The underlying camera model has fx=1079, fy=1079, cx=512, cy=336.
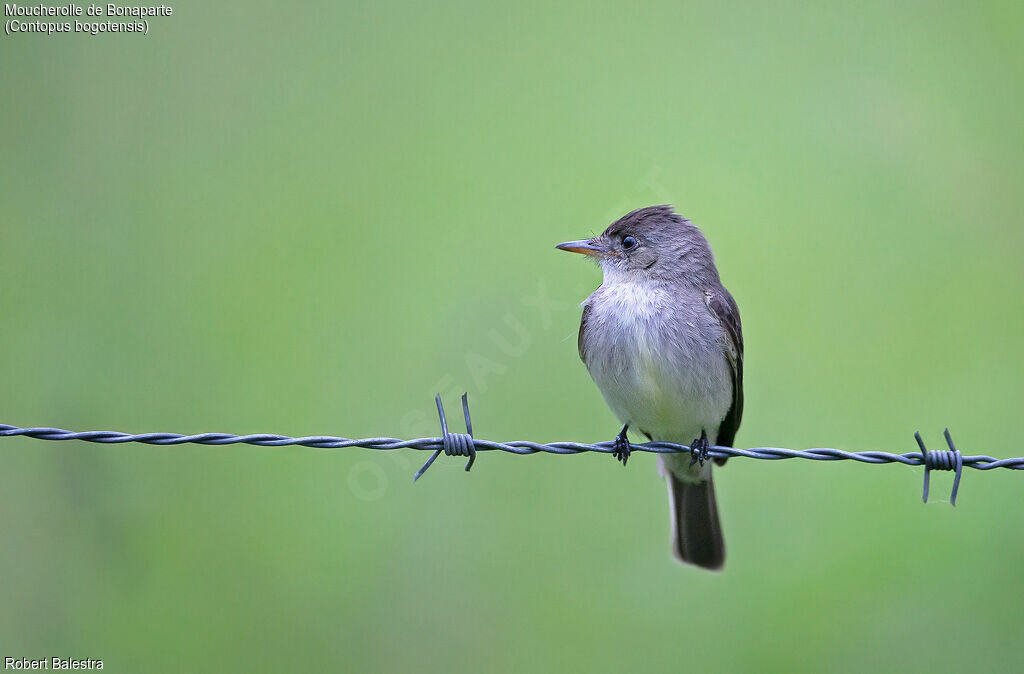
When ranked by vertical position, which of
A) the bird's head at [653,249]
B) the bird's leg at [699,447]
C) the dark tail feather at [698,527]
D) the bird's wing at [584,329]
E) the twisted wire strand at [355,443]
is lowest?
the dark tail feather at [698,527]

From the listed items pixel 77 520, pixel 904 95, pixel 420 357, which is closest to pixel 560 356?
pixel 420 357

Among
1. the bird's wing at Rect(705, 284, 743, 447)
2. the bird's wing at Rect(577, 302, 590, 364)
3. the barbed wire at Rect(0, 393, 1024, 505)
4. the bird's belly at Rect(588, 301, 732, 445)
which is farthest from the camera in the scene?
the bird's wing at Rect(577, 302, 590, 364)

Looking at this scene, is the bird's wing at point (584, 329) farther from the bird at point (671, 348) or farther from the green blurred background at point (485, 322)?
the green blurred background at point (485, 322)

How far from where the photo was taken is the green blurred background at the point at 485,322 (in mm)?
6391

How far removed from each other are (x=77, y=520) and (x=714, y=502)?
3.74m

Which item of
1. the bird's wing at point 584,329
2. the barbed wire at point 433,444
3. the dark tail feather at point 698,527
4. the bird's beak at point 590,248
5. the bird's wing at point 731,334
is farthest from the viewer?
the dark tail feather at point 698,527

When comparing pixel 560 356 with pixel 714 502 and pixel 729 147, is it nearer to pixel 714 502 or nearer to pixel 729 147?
pixel 714 502

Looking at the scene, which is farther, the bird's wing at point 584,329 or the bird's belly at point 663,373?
the bird's wing at point 584,329

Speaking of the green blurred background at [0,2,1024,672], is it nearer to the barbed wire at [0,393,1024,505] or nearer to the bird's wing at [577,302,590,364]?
the bird's wing at [577,302,590,364]

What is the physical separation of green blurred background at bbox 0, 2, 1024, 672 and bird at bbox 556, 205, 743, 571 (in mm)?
723

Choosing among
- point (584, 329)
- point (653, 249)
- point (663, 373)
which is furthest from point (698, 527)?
point (653, 249)

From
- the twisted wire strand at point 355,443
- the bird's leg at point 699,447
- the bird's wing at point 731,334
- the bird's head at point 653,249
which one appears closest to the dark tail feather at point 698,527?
the bird's leg at point 699,447

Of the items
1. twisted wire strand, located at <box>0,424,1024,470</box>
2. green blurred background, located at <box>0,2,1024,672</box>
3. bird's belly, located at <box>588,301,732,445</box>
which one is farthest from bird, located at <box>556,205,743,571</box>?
twisted wire strand, located at <box>0,424,1024,470</box>

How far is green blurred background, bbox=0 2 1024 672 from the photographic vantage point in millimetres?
6391
